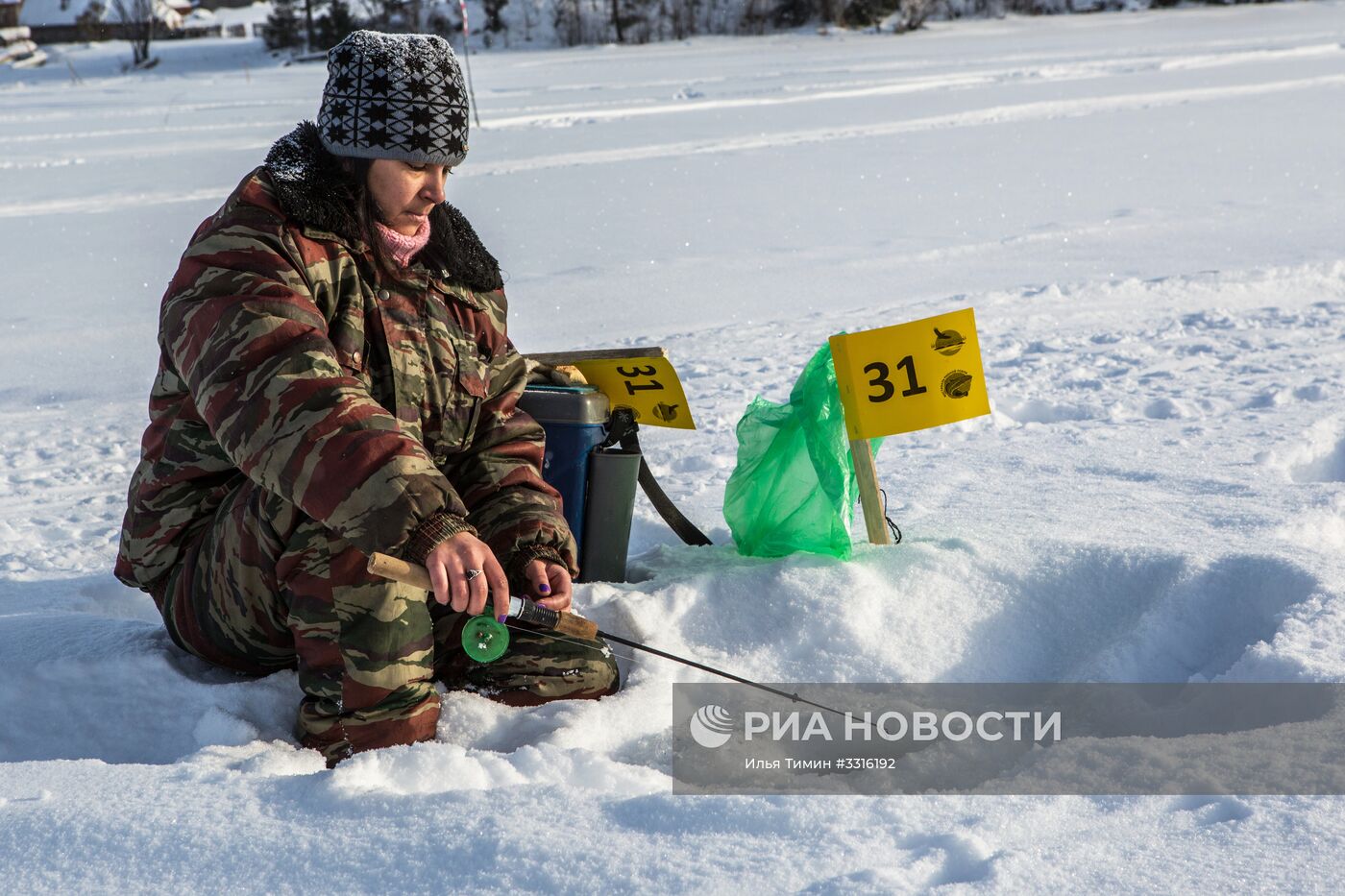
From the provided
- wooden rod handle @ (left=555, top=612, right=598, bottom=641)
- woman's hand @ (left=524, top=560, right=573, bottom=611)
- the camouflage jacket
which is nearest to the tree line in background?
the camouflage jacket

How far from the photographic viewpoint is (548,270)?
5.80 metres

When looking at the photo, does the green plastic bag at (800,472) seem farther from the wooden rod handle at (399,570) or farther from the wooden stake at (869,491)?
the wooden rod handle at (399,570)

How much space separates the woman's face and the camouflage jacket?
5 centimetres

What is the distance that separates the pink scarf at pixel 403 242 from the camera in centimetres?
192

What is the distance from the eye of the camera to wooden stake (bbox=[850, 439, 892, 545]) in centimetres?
239

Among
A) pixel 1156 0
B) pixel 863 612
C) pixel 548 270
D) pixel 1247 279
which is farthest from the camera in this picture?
pixel 1156 0

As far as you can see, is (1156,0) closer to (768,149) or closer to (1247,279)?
(768,149)

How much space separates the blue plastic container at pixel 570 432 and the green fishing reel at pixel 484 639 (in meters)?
0.51

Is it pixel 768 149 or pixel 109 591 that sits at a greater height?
pixel 768 149

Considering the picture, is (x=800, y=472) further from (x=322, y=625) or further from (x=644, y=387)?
(x=322, y=625)

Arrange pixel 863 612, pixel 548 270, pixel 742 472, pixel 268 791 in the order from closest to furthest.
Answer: pixel 268 791, pixel 863 612, pixel 742 472, pixel 548 270

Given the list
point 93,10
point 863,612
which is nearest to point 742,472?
point 863,612

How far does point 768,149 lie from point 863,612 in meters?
7.80

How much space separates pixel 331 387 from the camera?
1648 millimetres
